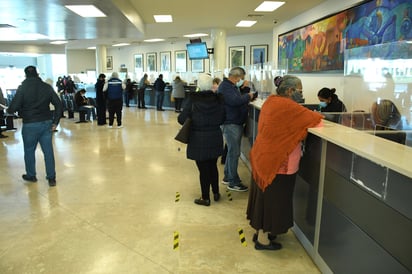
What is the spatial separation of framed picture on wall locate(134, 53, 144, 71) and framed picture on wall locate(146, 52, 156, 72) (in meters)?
0.45

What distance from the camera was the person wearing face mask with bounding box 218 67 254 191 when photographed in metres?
3.83

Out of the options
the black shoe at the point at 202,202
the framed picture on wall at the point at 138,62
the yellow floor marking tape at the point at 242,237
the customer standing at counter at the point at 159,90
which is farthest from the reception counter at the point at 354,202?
the framed picture on wall at the point at 138,62

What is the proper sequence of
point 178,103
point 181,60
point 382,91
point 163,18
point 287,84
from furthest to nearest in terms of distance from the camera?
1. point 181,60
2. point 178,103
3. point 163,18
4. point 382,91
5. point 287,84

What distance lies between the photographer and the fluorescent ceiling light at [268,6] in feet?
25.4

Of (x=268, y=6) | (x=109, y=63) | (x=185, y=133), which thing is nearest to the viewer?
(x=185, y=133)

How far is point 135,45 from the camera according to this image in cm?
1847

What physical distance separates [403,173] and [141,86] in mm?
13145

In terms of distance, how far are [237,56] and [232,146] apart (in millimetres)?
10883

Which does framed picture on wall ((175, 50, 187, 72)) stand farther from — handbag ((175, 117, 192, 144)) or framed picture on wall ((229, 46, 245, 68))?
handbag ((175, 117, 192, 144))


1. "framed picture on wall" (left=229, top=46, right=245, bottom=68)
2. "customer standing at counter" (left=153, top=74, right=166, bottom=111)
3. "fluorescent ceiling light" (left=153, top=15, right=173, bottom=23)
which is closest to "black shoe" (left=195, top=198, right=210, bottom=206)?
"fluorescent ceiling light" (left=153, top=15, right=173, bottom=23)

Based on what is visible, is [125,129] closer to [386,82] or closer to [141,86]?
[141,86]

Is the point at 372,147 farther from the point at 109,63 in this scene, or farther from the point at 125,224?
the point at 109,63

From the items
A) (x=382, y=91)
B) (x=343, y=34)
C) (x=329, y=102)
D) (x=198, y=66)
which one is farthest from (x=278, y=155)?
(x=198, y=66)

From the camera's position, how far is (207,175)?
12.3 ft
